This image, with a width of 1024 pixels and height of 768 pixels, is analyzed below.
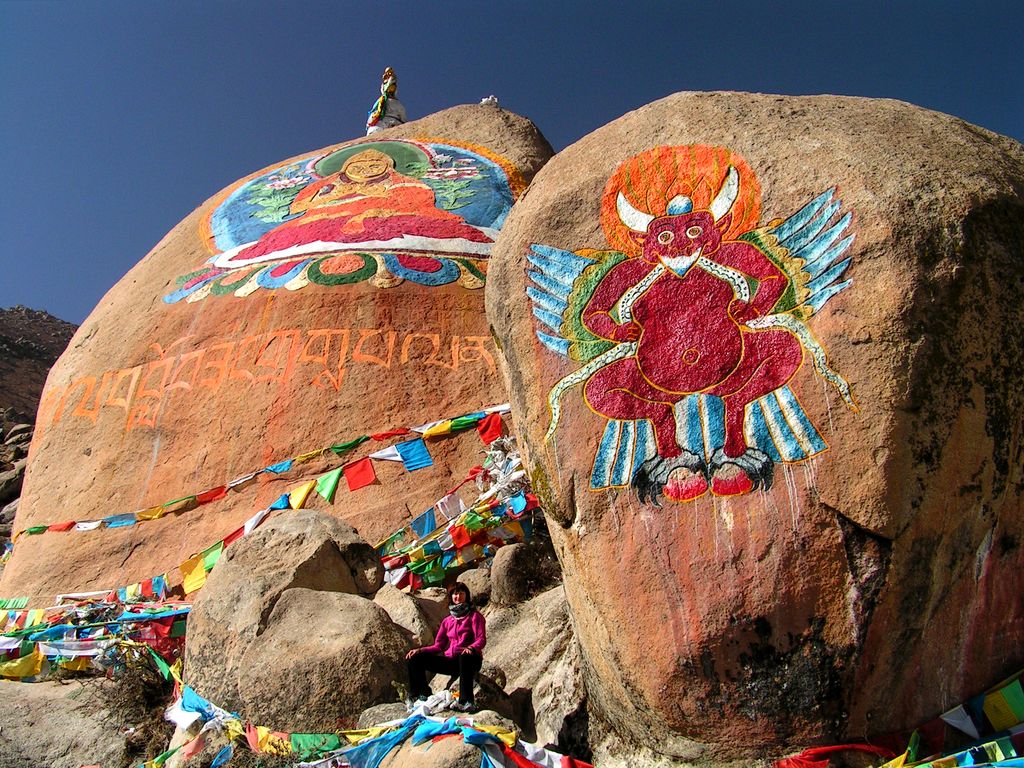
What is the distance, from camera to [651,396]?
16.3 feet

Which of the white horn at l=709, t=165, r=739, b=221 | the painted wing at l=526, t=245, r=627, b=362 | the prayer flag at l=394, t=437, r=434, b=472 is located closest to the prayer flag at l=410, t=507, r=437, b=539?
the prayer flag at l=394, t=437, r=434, b=472

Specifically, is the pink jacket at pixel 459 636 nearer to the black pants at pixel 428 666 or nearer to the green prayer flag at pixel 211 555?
the black pants at pixel 428 666

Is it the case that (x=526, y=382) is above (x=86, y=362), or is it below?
below

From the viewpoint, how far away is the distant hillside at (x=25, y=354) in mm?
29406

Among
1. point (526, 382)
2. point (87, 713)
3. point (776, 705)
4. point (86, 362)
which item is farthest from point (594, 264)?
point (86, 362)

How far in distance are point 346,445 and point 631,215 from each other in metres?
4.38

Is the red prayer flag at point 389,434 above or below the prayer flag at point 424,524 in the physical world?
above

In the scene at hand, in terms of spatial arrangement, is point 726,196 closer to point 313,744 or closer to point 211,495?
point 313,744

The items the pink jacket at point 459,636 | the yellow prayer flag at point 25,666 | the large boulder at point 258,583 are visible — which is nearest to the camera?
the pink jacket at point 459,636

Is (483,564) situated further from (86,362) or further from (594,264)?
(86,362)

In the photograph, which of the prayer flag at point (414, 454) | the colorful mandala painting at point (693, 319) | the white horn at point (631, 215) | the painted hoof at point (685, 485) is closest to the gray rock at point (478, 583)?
the prayer flag at point (414, 454)

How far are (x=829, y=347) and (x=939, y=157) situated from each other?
1269 millimetres

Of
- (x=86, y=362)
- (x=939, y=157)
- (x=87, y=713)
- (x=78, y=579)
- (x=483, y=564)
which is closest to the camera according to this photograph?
(x=939, y=157)

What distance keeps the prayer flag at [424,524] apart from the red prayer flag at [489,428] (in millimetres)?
911
